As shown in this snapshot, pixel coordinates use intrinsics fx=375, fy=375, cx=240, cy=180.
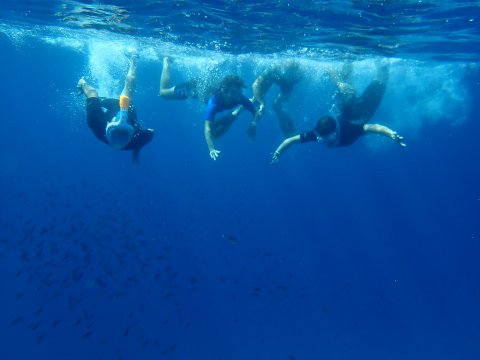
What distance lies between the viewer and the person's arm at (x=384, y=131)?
8.88 m

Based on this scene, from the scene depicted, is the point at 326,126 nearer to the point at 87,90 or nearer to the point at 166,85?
the point at 87,90

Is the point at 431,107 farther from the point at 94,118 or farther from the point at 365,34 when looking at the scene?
the point at 94,118

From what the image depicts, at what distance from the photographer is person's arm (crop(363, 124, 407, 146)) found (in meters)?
8.88

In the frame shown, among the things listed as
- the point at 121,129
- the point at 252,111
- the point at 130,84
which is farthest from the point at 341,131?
the point at 121,129

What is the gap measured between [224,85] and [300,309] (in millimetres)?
22287

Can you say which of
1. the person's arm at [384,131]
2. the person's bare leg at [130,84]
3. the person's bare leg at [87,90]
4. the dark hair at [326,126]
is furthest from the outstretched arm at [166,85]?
the person's arm at [384,131]

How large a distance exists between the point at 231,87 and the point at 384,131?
4.37m

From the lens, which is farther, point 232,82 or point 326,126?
point 232,82

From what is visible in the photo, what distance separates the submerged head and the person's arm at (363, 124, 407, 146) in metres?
3.73

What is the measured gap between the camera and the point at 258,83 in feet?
52.4

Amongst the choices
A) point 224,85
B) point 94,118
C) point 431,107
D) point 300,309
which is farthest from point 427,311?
point 94,118

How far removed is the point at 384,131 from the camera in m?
9.48

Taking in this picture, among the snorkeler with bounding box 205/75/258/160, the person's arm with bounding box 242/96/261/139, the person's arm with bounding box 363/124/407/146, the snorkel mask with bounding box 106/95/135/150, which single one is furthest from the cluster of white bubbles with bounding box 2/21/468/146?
the snorkel mask with bounding box 106/95/135/150

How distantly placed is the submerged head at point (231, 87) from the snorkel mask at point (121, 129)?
4248 millimetres
